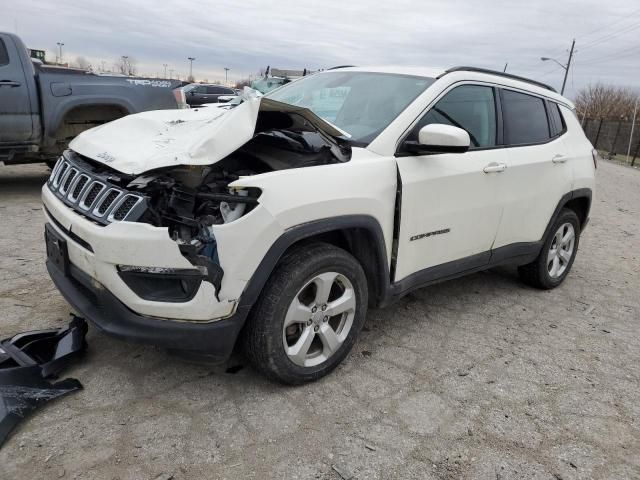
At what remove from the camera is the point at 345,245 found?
3.06 meters

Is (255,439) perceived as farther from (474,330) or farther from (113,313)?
(474,330)

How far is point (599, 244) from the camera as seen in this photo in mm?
6641

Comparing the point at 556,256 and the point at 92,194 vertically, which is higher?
the point at 92,194

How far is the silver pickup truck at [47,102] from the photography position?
6418mm

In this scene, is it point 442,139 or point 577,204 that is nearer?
point 442,139

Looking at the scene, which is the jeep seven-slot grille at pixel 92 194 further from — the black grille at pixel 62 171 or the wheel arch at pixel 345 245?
the wheel arch at pixel 345 245

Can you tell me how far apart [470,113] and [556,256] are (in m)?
1.85

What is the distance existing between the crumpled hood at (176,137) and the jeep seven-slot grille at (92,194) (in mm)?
95

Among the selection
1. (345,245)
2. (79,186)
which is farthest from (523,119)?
(79,186)

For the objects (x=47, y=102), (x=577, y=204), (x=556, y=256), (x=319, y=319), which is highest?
(x=47, y=102)

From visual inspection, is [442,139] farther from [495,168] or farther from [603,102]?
[603,102]

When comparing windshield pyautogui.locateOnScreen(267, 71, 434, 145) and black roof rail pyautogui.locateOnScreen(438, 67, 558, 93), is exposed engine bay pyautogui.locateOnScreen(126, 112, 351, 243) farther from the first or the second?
black roof rail pyautogui.locateOnScreen(438, 67, 558, 93)

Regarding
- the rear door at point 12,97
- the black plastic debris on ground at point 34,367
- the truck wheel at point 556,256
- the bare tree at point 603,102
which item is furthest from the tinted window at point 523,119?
the bare tree at point 603,102

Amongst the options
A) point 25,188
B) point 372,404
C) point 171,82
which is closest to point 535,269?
point 372,404
